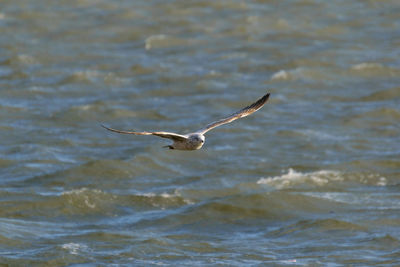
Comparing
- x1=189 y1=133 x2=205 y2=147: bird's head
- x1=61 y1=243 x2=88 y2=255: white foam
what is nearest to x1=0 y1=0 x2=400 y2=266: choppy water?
x1=61 y1=243 x2=88 y2=255: white foam

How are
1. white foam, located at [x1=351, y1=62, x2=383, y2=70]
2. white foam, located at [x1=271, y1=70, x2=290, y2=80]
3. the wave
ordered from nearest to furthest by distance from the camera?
the wave < white foam, located at [x1=271, y1=70, x2=290, y2=80] < white foam, located at [x1=351, y1=62, x2=383, y2=70]

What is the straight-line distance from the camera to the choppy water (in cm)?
1828

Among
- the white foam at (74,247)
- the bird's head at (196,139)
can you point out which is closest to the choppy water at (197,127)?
the white foam at (74,247)

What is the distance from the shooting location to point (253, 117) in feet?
86.5

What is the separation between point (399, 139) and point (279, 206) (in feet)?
17.6

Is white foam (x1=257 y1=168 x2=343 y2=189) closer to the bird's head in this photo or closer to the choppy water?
the choppy water

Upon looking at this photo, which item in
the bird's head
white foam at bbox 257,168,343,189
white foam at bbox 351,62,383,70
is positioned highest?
the bird's head

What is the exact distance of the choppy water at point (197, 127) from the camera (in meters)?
18.3

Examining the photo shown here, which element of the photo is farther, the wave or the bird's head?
the wave

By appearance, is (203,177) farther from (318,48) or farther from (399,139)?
(318,48)

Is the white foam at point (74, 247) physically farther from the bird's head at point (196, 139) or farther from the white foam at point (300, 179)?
the white foam at point (300, 179)

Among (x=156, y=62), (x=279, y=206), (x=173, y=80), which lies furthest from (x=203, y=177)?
(x=156, y=62)

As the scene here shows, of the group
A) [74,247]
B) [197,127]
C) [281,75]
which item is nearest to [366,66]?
[281,75]

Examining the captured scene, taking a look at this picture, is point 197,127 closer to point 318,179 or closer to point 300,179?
point 300,179
